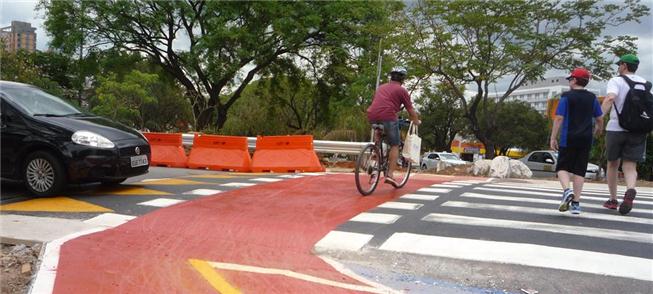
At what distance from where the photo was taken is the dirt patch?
11.7 ft

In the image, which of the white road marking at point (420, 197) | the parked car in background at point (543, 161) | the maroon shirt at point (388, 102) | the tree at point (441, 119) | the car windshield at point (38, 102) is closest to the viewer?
the car windshield at point (38, 102)

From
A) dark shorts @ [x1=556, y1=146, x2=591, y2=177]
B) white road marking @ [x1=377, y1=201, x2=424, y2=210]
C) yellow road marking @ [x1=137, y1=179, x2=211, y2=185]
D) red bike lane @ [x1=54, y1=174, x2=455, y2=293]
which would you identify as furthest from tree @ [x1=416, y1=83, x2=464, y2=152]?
red bike lane @ [x1=54, y1=174, x2=455, y2=293]

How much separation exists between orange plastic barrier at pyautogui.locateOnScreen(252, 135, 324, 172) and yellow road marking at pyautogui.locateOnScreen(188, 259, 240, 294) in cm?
716

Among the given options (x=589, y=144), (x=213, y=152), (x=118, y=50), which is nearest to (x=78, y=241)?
(x=589, y=144)

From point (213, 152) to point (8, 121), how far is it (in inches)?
210

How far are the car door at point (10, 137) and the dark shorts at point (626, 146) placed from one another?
23.3 feet

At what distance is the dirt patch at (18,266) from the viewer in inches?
141

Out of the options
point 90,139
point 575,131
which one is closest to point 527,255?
point 575,131

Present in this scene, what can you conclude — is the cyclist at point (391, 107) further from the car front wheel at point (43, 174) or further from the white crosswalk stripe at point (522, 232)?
the car front wheel at point (43, 174)

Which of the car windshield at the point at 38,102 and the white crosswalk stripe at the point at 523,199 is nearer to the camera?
the white crosswalk stripe at the point at 523,199

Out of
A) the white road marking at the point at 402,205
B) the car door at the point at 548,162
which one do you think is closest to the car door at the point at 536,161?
the car door at the point at 548,162

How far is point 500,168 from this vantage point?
12273mm

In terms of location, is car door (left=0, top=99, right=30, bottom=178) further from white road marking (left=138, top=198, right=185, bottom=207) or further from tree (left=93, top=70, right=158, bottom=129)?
tree (left=93, top=70, right=158, bottom=129)

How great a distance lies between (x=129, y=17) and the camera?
26641 millimetres
